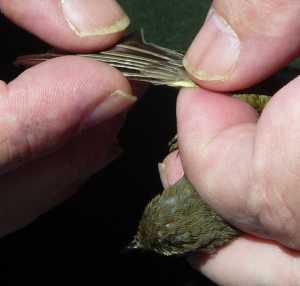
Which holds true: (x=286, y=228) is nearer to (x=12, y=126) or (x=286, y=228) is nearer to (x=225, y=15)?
(x=225, y=15)

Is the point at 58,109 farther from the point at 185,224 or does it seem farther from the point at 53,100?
the point at 185,224

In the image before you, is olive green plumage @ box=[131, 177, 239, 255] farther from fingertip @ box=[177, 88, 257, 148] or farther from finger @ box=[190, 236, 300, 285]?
fingertip @ box=[177, 88, 257, 148]

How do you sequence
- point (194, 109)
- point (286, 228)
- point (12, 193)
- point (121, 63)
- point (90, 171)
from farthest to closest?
point (90, 171) → point (12, 193) → point (121, 63) → point (194, 109) → point (286, 228)

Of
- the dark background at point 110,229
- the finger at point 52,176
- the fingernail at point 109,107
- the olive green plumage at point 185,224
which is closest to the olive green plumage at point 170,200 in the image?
the olive green plumage at point 185,224

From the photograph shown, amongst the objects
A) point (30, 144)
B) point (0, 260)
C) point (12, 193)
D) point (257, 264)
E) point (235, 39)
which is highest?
point (235, 39)

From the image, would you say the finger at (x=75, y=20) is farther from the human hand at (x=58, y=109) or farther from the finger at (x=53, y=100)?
the finger at (x=53, y=100)

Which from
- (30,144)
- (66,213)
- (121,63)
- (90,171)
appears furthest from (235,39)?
(66,213)

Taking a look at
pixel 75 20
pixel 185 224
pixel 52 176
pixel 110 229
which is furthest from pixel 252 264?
pixel 75 20
